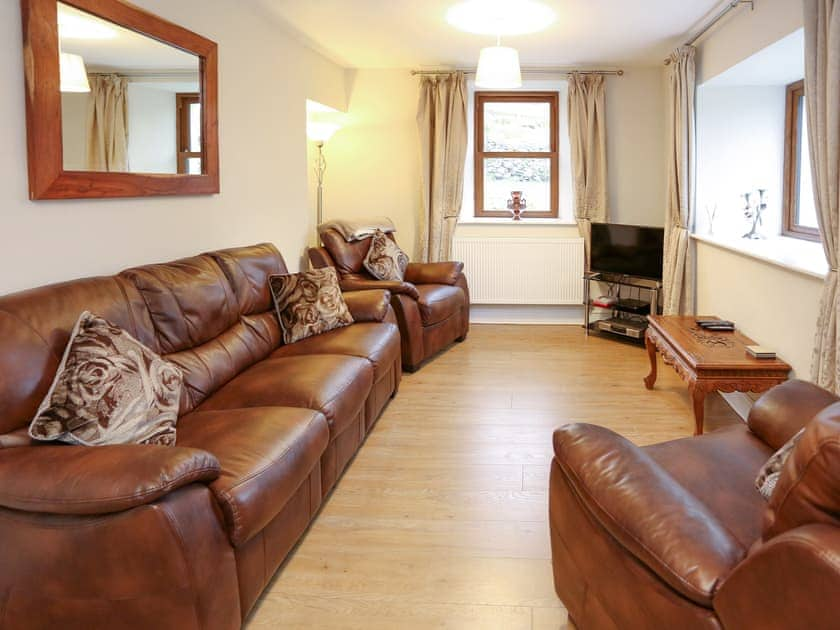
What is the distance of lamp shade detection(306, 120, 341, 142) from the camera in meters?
6.27

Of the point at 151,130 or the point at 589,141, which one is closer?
the point at 151,130

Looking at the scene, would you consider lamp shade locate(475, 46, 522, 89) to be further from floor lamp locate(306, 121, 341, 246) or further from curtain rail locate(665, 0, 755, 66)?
floor lamp locate(306, 121, 341, 246)

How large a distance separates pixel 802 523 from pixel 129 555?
1438mm

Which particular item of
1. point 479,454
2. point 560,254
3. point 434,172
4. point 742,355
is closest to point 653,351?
point 742,355

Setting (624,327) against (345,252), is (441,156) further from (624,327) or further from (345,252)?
(624,327)

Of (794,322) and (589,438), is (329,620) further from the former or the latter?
(794,322)

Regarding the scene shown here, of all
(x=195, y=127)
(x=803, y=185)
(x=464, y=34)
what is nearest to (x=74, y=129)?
(x=195, y=127)

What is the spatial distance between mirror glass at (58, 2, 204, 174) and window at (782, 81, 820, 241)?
3.78 metres

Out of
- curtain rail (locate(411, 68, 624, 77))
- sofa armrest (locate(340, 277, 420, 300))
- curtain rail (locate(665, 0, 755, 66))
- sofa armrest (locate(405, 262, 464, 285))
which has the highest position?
curtain rail (locate(411, 68, 624, 77))

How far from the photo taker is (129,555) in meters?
Result: 1.70

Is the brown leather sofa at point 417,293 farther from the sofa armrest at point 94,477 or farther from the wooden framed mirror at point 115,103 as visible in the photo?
the sofa armrest at point 94,477

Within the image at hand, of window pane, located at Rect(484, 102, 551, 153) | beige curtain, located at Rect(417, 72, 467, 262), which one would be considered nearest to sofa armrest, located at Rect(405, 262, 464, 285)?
beige curtain, located at Rect(417, 72, 467, 262)

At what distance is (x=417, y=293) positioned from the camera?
206 inches

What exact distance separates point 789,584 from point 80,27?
2863mm
